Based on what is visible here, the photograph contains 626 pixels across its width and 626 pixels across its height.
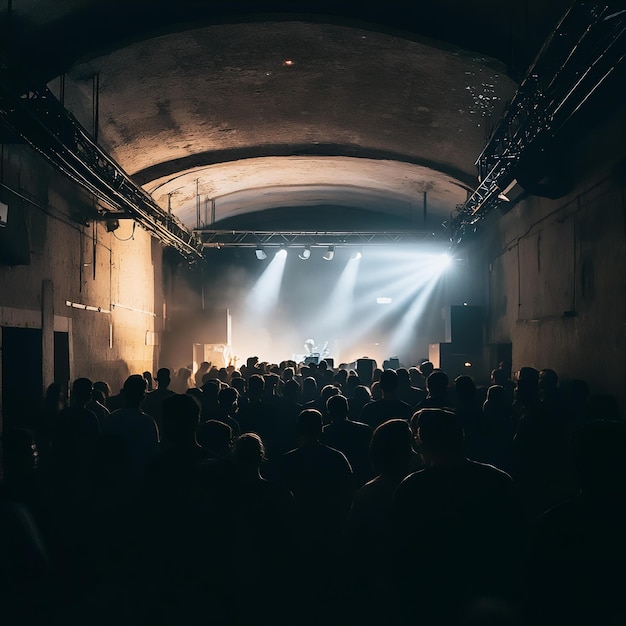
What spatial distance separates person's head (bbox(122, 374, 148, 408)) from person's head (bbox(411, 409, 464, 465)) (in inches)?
147

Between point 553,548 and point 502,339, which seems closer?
point 553,548

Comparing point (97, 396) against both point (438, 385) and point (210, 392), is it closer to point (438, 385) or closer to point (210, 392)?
point (210, 392)

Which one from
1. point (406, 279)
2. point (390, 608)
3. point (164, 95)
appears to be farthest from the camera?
point (406, 279)

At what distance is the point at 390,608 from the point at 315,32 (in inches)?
346

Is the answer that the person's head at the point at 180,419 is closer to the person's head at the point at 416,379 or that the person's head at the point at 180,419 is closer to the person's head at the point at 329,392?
the person's head at the point at 329,392

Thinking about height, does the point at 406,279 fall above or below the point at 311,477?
above

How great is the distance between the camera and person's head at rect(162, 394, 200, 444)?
12.3 feet

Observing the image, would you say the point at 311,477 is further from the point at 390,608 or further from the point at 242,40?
the point at 242,40

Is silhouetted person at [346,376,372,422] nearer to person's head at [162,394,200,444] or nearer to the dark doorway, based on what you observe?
person's head at [162,394,200,444]

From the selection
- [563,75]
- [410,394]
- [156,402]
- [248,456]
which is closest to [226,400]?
[156,402]

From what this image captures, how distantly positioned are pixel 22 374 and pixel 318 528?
8.49m

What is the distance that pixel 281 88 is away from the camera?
12.2 metres

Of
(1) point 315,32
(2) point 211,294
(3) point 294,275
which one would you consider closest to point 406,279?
(3) point 294,275

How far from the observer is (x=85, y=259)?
13.8 m
